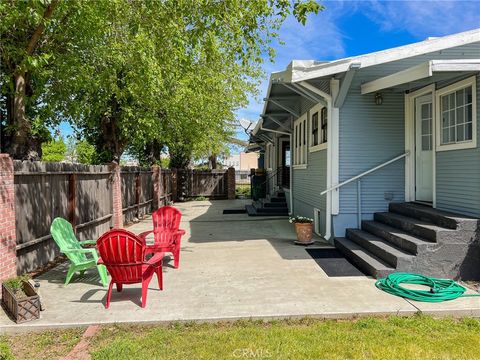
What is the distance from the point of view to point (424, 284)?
4898mm

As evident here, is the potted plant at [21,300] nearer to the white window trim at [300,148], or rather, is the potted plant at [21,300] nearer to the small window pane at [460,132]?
the small window pane at [460,132]

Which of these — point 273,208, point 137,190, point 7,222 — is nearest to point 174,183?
point 137,190

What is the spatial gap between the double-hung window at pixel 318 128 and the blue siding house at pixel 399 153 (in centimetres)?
2

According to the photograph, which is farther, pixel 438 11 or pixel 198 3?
pixel 438 11

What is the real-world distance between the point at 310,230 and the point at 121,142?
246 inches

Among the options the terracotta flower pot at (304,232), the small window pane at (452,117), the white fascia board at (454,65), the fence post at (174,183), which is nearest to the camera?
the white fascia board at (454,65)

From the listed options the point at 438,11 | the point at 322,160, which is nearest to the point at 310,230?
the point at 322,160

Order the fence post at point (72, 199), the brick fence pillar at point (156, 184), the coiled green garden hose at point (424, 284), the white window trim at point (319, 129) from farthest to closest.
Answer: the brick fence pillar at point (156, 184) → the white window trim at point (319, 129) → the fence post at point (72, 199) → the coiled green garden hose at point (424, 284)

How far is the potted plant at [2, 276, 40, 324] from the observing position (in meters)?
3.90

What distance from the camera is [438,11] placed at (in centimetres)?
870

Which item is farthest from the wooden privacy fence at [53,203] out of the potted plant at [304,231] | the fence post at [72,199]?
the potted plant at [304,231]

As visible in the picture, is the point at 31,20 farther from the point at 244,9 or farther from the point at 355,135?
the point at 355,135

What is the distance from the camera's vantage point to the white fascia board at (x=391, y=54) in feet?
19.3

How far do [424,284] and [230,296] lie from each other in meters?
2.55
